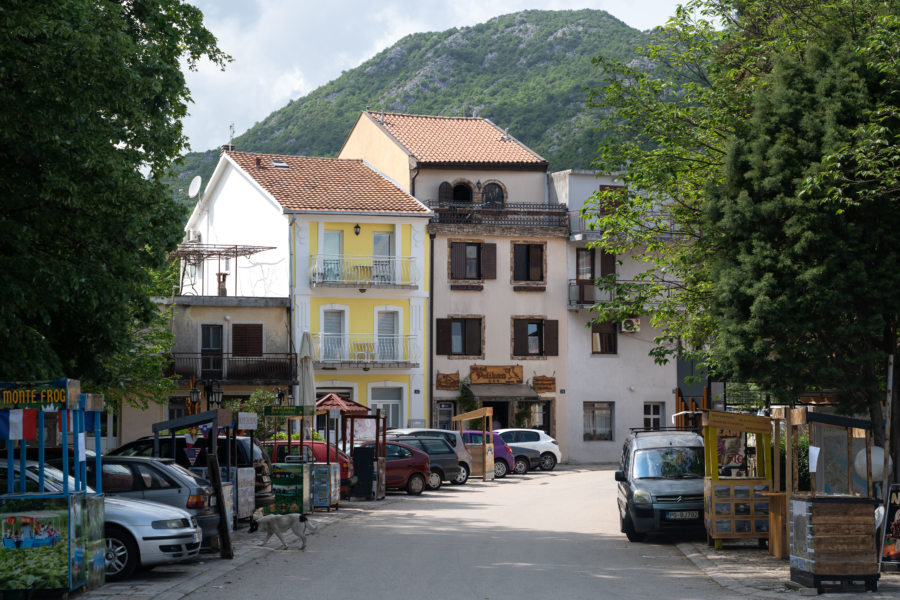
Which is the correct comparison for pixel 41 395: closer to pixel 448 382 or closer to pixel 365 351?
pixel 365 351

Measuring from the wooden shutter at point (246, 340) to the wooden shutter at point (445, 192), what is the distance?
10492mm

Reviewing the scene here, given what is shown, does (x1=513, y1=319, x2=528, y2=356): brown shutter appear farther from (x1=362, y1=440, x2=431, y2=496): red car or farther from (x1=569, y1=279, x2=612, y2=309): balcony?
(x1=362, y1=440, x2=431, y2=496): red car

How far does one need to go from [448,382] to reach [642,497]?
100ft

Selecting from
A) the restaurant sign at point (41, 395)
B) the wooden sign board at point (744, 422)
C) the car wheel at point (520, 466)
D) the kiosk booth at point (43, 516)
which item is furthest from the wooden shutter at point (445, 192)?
the restaurant sign at point (41, 395)

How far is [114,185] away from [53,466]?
13.3 ft

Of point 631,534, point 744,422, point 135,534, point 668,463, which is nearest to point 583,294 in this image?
point 668,463

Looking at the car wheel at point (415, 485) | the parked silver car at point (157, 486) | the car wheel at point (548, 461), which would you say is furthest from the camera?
the car wheel at point (548, 461)

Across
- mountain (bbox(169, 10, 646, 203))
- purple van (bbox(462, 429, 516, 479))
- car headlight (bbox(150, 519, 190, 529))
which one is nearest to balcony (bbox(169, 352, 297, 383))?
purple van (bbox(462, 429, 516, 479))

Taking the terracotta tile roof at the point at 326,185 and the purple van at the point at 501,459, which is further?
the terracotta tile roof at the point at 326,185

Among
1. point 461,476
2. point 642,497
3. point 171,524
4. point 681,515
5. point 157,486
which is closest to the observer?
point 171,524

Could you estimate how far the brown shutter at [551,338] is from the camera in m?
51.4

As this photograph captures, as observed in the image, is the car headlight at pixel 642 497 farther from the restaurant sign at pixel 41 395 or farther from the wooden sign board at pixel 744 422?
the restaurant sign at pixel 41 395

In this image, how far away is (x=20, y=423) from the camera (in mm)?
12695

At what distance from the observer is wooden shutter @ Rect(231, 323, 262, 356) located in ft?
153
